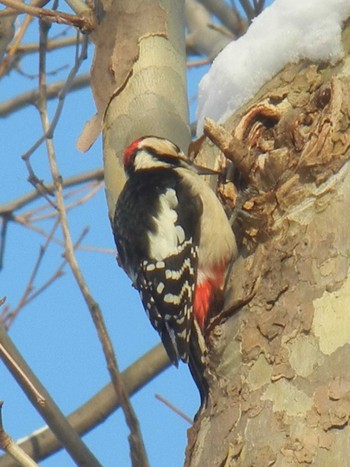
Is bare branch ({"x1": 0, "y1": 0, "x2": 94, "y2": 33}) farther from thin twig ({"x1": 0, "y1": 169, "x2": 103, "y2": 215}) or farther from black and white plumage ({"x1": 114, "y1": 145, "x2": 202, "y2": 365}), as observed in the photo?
thin twig ({"x1": 0, "y1": 169, "x2": 103, "y2": 215})

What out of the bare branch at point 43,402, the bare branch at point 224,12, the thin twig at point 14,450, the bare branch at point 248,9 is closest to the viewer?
the thin twig at point 14,450

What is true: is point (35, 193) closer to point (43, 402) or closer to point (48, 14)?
point (48, 14)

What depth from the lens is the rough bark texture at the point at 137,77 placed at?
322cm

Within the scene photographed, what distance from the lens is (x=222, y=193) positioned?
3.58 meters

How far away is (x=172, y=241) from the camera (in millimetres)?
3582

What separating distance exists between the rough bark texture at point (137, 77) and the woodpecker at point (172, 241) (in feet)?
0.17

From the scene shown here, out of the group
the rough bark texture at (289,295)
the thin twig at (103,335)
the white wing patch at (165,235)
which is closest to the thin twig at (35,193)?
the white wing patch at (165,235)

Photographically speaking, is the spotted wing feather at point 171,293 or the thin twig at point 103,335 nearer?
the thin twig at point 103,335

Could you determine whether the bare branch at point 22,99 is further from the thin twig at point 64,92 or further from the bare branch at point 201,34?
the thin twig at point 64,92

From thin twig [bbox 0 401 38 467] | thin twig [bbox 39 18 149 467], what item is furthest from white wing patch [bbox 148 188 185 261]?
thin twig [bbox 0 401 38 467]

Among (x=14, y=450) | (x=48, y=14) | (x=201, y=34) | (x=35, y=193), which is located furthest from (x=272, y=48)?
(x=201, y=34)

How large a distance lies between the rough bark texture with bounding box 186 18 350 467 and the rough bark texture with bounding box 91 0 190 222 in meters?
0.28

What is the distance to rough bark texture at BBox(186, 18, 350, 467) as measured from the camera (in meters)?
2.35

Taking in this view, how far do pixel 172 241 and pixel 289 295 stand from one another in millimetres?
975
